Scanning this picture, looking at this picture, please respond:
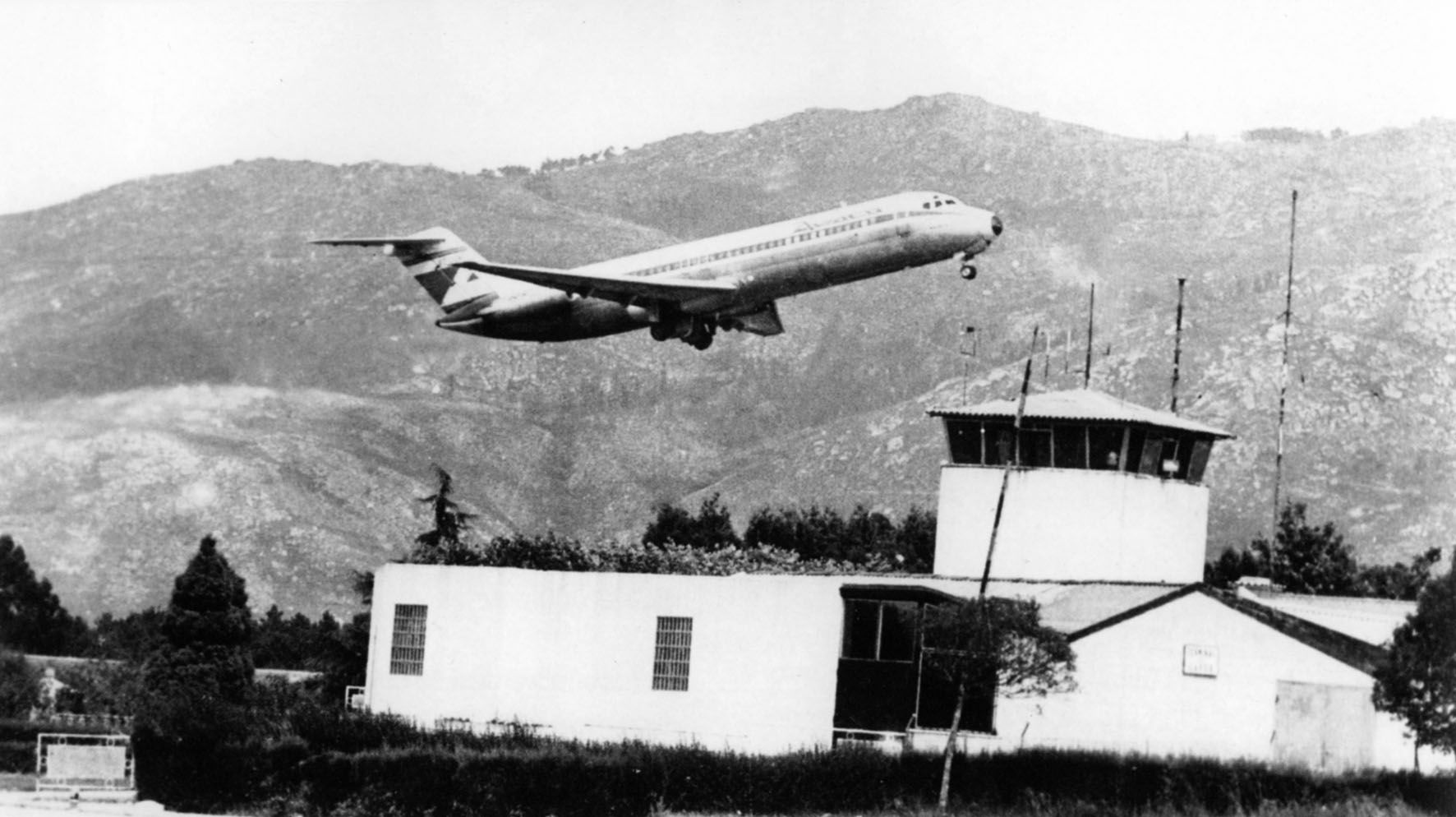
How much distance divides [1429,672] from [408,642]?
31.0 meters

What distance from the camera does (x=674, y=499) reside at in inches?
7608

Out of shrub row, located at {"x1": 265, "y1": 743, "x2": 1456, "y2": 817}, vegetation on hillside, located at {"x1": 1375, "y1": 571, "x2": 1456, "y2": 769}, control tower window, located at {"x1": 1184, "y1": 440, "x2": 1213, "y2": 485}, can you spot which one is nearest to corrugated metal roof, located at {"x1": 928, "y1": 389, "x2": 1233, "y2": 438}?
control tower window, located at {"x1": 1184, "y1": 440, "x2": 1213, "y2": 485}

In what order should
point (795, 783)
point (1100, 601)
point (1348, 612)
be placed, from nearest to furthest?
point (795, 783) < point (1100, 601) < point (1348, 612)

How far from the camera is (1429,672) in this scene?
43.5m

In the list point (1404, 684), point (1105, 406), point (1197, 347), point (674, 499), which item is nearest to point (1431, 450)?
point (1197, 347)

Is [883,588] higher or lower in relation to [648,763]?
higher

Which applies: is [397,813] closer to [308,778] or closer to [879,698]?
[308,778]

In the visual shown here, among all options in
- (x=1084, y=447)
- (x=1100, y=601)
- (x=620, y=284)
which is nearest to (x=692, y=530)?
(x=620, y=284)

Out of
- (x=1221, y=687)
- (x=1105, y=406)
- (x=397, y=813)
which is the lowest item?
(x=397, y=813)

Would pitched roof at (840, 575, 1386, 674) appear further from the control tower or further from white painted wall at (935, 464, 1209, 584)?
the control tower

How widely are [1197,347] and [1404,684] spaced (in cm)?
14072

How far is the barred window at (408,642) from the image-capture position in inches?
2466

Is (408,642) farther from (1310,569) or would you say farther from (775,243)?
(1310,569)

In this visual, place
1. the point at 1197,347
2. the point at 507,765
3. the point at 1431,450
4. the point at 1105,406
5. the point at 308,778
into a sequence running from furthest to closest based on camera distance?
1. the point at 1197,347
2. the point at 1431,450
3. the point at 1105,406
4. the point at 308,778
5. the point at 507,765
